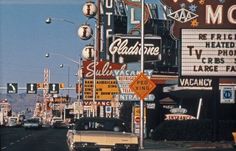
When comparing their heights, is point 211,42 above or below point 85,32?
below

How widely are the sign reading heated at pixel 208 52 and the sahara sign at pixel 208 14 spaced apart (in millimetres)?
778

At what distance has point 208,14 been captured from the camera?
33.0m

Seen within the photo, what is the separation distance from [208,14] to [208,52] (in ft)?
→ 7.32

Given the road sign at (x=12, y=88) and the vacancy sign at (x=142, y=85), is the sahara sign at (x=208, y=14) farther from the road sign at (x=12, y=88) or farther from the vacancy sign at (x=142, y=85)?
the road sign at (x=12, y=88)

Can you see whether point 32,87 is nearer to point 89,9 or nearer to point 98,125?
point 89,9

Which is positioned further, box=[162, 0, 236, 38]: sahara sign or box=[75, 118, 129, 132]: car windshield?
box=[162, 0, 236, 38]: sahara sign

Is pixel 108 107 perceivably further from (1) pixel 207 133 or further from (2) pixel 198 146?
(2) pixel 198 146

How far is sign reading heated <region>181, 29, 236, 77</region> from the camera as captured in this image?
31562 millimetres

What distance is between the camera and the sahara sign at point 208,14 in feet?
107

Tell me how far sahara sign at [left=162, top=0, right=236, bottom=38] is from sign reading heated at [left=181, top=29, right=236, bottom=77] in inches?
30.6

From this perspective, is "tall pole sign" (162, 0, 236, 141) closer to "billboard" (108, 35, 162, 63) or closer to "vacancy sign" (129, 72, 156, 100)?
"vacancy sign" (129, 72, 156, 100)

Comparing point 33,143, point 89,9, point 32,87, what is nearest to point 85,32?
point 89,9

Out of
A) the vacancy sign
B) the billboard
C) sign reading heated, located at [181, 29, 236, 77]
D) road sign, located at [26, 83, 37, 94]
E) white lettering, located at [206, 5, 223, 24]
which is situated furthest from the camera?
road sign, located at [26, 83, 37, 94]

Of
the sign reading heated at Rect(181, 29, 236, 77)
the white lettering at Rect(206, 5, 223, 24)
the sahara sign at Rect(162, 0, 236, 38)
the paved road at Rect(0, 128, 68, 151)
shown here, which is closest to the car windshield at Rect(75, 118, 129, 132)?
the paved road at Rect(0, 128, 68, 151)
